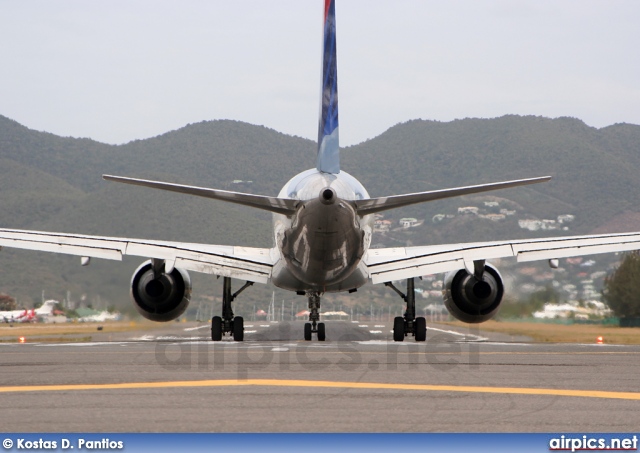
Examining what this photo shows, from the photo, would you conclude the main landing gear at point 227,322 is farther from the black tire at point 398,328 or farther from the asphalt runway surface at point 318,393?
the asphalt runway surface at point 318,393

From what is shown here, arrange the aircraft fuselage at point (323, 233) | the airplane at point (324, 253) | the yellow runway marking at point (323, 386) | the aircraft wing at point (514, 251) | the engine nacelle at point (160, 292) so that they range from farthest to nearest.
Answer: the aircraft wing at point (514, 251), the engine nacelle at point (160, 292), the airplane at point (324, 253), the aircraft fuselage at point (323, 233), the yellow runway marking at point (323, 386)

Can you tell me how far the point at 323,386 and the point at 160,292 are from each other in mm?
15519

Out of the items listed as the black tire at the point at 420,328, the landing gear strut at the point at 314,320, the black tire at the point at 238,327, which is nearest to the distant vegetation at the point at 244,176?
the black tire at the point at 238,327

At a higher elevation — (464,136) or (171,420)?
(464,136)

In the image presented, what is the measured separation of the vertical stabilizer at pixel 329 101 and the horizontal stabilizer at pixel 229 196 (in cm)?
308

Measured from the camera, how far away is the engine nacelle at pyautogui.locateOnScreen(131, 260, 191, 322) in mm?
27781

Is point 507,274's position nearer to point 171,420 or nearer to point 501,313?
point 501,313

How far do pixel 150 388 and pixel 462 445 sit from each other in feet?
19.5

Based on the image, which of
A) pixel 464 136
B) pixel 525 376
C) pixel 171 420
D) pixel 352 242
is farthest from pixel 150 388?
pixel 464 136

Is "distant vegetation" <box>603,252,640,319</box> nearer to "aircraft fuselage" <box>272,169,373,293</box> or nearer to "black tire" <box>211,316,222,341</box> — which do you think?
"aircraft fuselage" <box>272,169,373,293</box>

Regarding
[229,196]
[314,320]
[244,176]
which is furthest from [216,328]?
[244,176]

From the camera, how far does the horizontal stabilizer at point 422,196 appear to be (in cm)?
2106

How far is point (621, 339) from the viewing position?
107 ft

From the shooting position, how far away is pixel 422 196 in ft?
74.2
